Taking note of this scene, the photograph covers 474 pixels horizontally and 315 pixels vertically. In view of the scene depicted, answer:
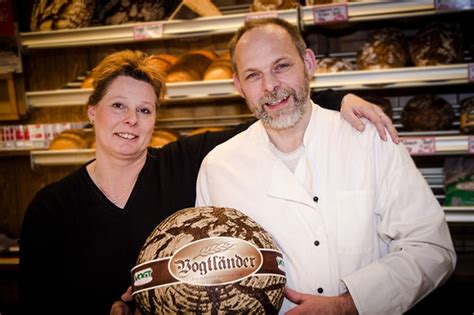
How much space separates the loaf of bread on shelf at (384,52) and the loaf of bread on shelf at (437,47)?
80 millimetres

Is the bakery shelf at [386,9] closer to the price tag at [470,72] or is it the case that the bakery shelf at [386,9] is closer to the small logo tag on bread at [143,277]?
the price tag at [470,72]

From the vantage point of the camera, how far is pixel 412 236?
1553 mm

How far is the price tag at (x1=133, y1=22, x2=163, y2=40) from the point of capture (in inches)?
111

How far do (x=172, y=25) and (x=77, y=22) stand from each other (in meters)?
0.70

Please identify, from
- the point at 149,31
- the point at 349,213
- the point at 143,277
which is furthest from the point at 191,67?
the point at 143,277

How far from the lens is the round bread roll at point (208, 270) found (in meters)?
1.23

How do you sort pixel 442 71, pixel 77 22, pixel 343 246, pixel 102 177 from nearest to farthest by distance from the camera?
pixel 343 246
pixel 102 177
pixel 442 71
pixel 77 22

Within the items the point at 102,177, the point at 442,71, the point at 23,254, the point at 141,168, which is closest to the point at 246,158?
the point at 141,168

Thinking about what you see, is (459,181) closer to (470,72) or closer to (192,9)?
(470,72)

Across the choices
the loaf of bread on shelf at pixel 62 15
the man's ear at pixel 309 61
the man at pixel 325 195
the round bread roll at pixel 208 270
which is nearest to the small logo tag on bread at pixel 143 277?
the round bread roll at pixel 208 270

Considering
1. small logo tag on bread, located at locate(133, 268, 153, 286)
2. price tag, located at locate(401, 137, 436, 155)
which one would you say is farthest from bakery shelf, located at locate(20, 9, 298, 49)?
small logo tag on bread, located at locate(133, 268, 153, 286)

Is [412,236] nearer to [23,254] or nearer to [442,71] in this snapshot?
[442,71]

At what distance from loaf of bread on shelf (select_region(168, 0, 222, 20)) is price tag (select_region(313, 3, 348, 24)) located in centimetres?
63

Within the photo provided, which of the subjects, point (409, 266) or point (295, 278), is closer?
point (409, 266)
